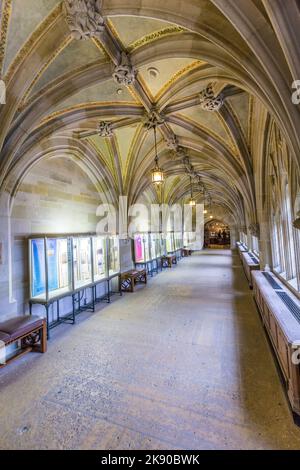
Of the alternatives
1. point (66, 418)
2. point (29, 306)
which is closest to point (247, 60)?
point (66, 418)

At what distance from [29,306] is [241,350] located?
366 centimetres

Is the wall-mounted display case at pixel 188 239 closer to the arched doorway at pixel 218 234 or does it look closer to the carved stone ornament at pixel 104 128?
the arched doorway at pixel 218 234

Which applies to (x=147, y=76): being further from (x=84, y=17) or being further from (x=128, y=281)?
(x=128, y=281)

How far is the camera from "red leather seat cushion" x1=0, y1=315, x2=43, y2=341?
9.02ft

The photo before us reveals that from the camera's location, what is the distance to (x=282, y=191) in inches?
144

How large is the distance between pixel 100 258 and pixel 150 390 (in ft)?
13.1

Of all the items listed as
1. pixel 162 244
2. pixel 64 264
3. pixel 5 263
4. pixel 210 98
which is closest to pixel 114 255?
pixel 64 264

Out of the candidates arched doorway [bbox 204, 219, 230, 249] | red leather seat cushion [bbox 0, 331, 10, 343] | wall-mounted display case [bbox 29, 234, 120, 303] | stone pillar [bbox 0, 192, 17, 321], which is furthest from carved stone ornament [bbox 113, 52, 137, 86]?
arched doorway [bbox 204, 219, 230, 249]

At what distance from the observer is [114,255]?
21.8 feet

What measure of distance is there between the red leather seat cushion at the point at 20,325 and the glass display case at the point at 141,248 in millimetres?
5372

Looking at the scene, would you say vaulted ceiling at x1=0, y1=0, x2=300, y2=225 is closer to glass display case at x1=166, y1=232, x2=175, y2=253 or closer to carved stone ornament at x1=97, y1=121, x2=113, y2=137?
carved stone ornament at x1=97, y1=121, x2=113, y2=137

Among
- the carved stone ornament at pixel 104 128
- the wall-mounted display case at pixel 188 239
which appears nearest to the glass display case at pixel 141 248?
the carved stone ornament at pixel 104 128

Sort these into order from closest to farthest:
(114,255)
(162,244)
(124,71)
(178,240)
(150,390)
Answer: (150,390) < (124,71) < (114,255) < (162,244) < (178,240)
